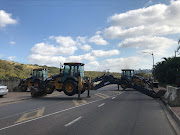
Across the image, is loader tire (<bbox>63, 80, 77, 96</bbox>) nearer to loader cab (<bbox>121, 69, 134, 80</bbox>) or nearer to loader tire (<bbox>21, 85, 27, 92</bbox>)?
loader tire (<bbox>21, 85, 27, 92</bbox>)

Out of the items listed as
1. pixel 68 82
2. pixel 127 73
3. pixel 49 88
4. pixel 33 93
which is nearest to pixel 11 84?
pixel 33 93

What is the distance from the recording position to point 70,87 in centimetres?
1795

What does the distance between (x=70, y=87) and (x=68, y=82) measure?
454mm

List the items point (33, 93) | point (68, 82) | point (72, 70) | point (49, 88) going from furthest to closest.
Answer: point (33, 93)
point (49, 88)
point (72, 70)
point (68, 82)

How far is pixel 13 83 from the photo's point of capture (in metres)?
29.5

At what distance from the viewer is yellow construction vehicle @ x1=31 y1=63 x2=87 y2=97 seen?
17766 mm

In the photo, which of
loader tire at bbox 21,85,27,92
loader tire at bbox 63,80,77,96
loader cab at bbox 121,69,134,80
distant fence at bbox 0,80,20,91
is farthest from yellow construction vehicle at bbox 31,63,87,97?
loader cab at bbox 121,69,134,80

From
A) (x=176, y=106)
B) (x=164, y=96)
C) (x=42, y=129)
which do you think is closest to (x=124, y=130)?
(x=42, y=129)

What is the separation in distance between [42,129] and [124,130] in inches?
105

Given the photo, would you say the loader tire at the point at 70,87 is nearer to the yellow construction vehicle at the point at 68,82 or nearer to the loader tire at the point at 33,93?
the yellow construction vehicle at the point at 68,82

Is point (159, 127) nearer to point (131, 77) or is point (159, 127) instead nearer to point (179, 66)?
point (131, 77)

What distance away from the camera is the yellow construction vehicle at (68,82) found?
17.8m

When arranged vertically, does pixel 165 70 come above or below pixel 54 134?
above

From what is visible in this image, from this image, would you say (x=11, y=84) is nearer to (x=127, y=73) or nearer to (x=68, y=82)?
(x=68, y=82)
